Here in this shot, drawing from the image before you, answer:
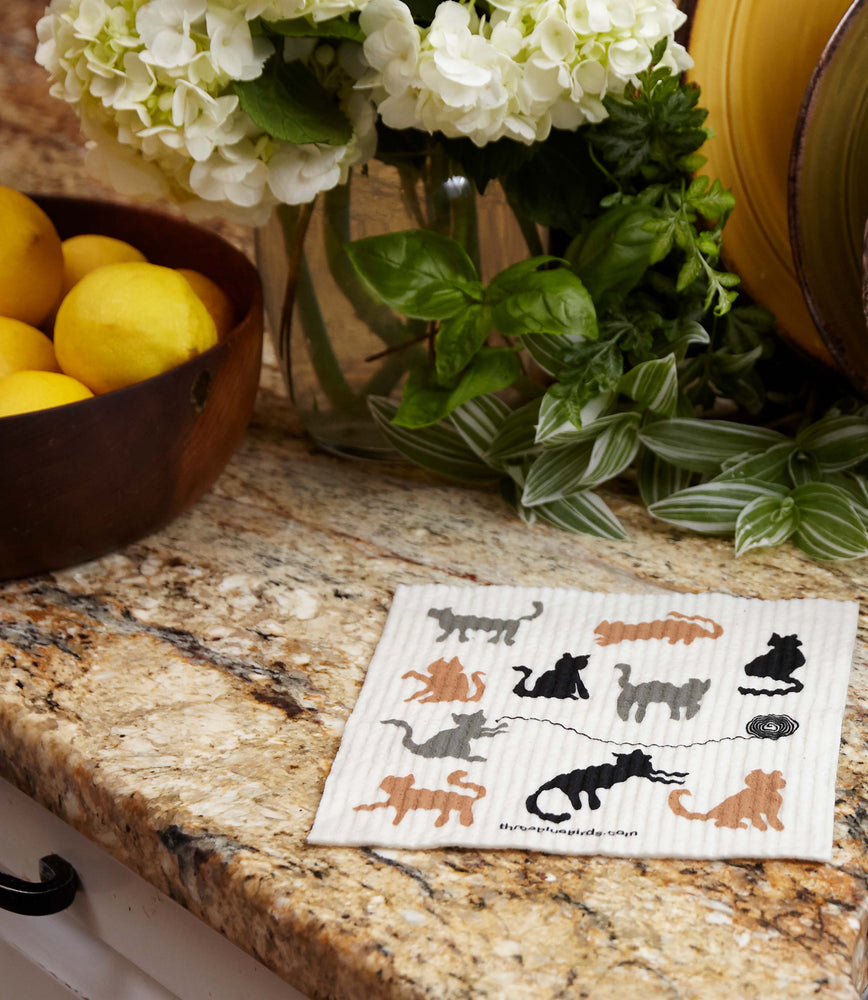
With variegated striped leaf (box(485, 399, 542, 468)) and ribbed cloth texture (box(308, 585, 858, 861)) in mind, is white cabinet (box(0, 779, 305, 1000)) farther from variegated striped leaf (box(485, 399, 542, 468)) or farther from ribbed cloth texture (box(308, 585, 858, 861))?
variegated striped leaf (box(485, 399, 542, 468))

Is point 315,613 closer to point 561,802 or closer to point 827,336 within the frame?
point 561,802

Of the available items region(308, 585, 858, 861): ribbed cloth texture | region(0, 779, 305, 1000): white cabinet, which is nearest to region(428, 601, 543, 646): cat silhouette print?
region(308, 585, 858, 861): ribbed cloth texture

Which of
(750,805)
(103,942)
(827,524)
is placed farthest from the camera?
(827,524)

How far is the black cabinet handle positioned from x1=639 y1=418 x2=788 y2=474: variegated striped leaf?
1.52ft

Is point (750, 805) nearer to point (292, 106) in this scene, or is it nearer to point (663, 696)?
point (663, 696)

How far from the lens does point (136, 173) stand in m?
0.69

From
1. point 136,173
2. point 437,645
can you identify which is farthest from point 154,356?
point 437,645

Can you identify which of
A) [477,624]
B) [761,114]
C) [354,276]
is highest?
[761,114]

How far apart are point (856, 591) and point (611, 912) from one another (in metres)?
0.31

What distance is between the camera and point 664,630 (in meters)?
0.63

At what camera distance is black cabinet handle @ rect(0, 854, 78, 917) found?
21.9 inches

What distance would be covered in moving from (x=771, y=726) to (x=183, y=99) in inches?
18.6

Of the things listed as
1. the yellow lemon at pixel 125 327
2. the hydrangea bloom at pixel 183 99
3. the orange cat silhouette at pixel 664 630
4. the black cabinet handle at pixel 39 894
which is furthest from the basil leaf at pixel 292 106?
the black cabinet handle at pixel 39 894

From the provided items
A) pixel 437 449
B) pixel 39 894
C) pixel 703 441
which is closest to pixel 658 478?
pixel 703 441
